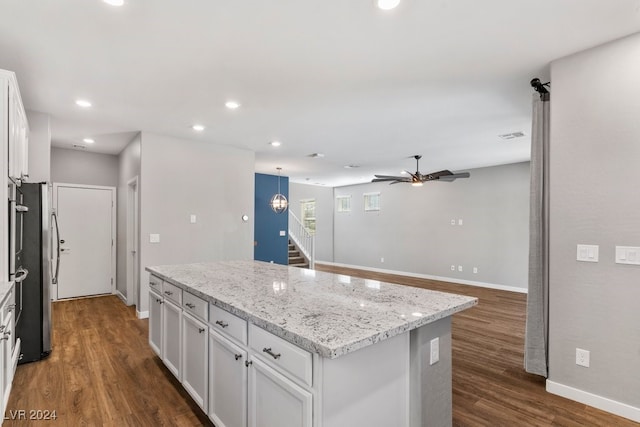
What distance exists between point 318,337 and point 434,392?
0.94 meters

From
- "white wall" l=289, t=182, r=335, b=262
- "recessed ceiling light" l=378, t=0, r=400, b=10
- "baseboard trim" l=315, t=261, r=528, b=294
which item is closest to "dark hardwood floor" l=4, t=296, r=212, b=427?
"recessed ceiling light" l=378, t=0, r=400, b=10

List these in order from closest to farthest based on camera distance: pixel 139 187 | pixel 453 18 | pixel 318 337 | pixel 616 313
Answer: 1. pixel 318 337
2. pixel 453 18
3. pixel 616 313
4. pixel 139 187

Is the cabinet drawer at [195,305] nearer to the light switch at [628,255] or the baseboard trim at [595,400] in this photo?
the baseboard trim at [595,400]

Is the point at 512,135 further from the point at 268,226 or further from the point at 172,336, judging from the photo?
the point at 268,226

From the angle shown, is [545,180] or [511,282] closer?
[545,180]

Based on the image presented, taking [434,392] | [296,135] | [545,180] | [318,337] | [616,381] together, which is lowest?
[616,381]

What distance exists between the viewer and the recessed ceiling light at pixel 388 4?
1970 millimetres

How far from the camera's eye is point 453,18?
215 centimetres

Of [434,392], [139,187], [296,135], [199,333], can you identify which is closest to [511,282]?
[296,135]

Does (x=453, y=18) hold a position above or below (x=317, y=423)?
above

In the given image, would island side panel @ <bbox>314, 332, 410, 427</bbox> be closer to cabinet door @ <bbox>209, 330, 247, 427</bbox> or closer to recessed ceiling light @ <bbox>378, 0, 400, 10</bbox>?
cabinet door @ <bbox>209, 330, 247, 427</bbox>

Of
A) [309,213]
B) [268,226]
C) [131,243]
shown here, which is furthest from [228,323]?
[309,213]

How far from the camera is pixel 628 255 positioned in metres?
2.32

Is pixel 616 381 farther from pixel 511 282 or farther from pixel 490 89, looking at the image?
pixel 511 282
